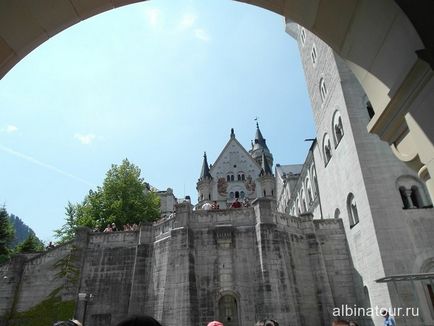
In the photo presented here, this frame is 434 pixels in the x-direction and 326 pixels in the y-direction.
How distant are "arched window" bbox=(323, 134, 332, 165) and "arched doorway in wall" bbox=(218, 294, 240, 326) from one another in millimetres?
13600

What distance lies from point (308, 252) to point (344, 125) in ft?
29.0

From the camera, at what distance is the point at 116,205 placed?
113ft

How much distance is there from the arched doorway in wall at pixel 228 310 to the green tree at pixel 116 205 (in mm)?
17844

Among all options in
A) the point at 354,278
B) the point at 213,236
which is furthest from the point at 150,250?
the point at 354,278

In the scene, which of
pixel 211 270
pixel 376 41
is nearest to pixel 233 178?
pixel 211 270

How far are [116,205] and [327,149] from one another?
2125 centimetres

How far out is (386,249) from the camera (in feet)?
60.1

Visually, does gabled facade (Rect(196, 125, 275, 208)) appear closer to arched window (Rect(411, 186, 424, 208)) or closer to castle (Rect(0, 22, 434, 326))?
castle (Rect(0, 22, 434, 326))

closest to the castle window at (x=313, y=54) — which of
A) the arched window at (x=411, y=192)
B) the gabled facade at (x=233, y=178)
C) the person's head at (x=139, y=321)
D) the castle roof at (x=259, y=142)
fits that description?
the arched window at (x=411, y=192)

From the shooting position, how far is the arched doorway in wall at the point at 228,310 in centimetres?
1888

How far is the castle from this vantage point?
18.4 m

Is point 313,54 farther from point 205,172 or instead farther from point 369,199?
point 205,172

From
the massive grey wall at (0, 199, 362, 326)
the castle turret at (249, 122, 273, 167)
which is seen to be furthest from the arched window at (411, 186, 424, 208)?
the castle turret at (249, 122, 273, 167)

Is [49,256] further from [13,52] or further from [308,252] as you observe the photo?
[13,52]
